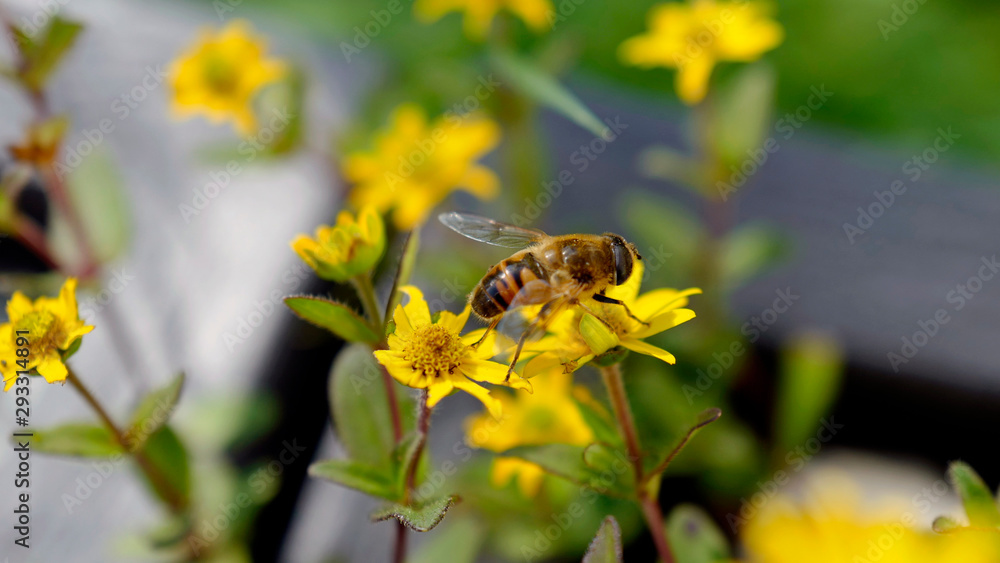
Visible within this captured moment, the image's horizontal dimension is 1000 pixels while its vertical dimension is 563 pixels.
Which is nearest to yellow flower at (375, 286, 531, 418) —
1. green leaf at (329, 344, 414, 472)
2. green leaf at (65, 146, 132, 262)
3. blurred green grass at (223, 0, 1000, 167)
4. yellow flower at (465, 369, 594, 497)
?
green leaf at (329, 344, 414, 472)

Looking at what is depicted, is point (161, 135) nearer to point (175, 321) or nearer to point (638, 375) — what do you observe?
point (175, 321)

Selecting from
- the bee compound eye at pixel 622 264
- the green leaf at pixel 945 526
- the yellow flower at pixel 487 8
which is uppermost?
the yellow flower at pixel 487 8

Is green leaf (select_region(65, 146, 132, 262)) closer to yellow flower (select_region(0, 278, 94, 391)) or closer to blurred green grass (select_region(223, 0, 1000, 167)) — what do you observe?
yellow flower (select_region(0, 278, 94, 391))

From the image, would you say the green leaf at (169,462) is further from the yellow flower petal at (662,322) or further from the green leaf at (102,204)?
the yellow flower petal at (662,322)

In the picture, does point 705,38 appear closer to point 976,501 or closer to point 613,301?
point 613,301

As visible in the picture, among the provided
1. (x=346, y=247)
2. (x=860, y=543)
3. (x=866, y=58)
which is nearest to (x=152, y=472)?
(x=346, y=247)

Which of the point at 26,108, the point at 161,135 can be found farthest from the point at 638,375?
the point at 26,108

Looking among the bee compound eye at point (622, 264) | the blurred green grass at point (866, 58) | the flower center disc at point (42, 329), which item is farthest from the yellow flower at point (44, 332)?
the blurred green grass at point (866, 58)
